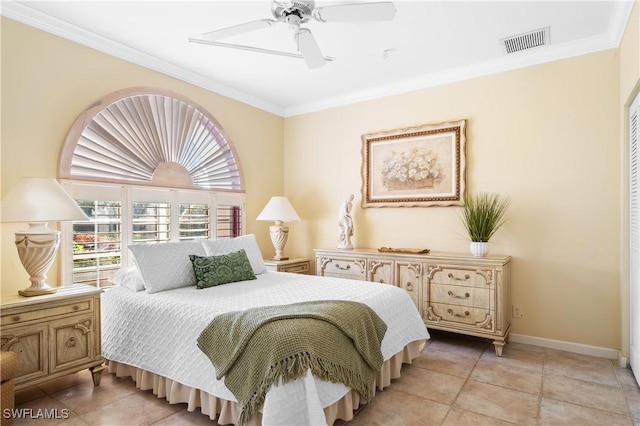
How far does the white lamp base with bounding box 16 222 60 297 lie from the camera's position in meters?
2.40

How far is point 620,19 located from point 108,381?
4.78 meters

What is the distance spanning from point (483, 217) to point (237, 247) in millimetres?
2350

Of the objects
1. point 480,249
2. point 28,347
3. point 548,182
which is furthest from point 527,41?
point 28,347

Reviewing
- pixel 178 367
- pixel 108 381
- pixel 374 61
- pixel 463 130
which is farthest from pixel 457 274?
pixel 108 381

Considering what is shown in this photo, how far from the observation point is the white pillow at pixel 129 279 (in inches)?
111

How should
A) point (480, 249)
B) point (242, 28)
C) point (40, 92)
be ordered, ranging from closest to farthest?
point (242, 28) → point (40, 92) → point (480, 249)

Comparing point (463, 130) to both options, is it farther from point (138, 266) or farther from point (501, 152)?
point (138, 266)

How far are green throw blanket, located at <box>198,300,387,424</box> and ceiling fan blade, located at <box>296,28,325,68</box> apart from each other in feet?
5.88

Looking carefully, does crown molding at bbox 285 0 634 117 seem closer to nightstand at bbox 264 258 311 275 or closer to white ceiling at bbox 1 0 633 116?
white ceiling at bbox 1 0 633 116

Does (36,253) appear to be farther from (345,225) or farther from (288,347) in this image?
(345,225)

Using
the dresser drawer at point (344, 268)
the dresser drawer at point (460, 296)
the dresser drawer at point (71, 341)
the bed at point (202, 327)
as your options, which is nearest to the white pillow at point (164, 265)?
Answer: the bed at point (202, 327)

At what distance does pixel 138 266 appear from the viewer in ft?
9.19

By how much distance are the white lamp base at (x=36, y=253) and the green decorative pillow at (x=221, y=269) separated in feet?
3.18

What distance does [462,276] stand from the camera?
10.9ft
